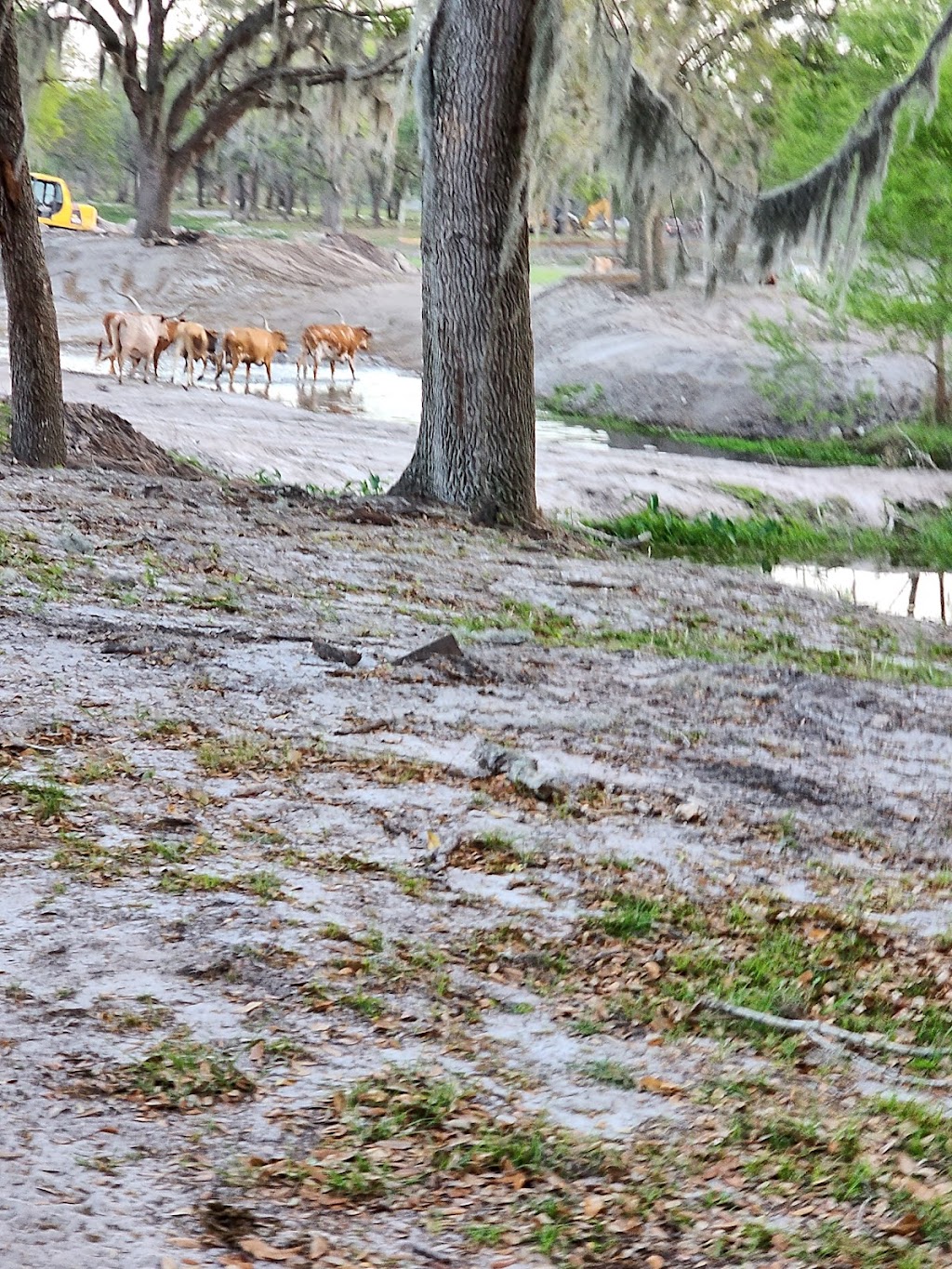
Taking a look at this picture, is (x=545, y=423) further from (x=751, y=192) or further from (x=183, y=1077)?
(x=183, y=1077)

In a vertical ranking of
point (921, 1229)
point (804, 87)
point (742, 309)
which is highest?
point (804, 87)

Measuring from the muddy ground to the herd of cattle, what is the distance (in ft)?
43.4

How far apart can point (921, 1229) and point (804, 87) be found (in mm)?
26604

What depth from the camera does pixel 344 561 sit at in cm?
1005

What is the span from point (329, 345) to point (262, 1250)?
2568 cm

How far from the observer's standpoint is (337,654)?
7.52m

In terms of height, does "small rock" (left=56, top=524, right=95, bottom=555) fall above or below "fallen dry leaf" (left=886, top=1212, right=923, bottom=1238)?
above

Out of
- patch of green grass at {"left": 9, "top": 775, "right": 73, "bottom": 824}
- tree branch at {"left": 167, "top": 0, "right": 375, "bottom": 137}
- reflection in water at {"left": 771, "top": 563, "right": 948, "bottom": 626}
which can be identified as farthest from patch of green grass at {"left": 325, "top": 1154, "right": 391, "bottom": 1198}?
tree branch at {"left": 167, "top": 0, "right": 375, "bottom": 137}

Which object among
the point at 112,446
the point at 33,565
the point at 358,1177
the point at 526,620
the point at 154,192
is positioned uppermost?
the point at 154,192

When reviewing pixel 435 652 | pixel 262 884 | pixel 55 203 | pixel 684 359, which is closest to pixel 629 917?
pixel 262 884

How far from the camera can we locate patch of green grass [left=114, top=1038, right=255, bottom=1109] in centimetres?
369

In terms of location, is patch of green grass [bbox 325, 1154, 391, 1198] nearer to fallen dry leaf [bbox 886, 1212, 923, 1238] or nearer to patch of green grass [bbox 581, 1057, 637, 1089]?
patch of green grass [bbox 581, 1057, 637, 1089]

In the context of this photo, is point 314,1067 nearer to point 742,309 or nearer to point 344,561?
point 344,561

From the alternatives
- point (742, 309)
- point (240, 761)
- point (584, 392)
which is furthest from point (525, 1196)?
point (742, 309)
